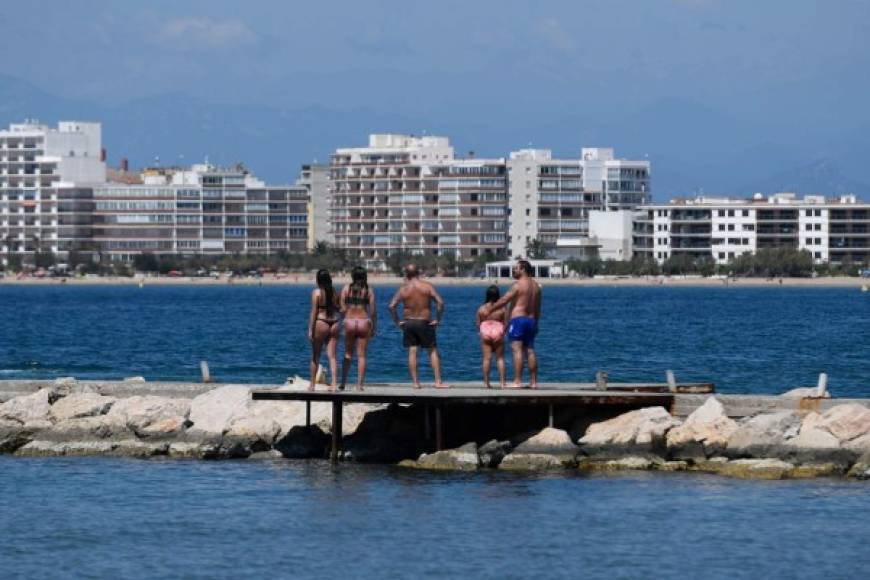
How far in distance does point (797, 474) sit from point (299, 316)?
311ft

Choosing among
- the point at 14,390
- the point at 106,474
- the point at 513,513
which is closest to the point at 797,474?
the point at 513,513

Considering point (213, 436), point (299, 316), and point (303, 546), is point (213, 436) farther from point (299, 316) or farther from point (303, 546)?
point (299, 316)

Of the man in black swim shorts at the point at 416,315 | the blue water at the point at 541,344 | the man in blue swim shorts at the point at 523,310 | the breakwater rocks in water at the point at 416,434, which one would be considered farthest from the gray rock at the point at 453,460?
the blue water at the point at 541,344

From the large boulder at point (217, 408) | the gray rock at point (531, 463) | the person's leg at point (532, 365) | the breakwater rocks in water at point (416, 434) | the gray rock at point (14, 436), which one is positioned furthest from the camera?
the gray rock at point (14, 436)

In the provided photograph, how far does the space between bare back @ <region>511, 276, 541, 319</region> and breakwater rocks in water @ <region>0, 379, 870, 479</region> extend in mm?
1650

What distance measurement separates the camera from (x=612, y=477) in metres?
27.7

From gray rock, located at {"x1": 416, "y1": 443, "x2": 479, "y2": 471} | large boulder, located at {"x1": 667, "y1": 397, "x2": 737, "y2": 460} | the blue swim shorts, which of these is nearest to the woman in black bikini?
gray rock, located at {"x1": 416, "y1": 443, "x2": 479, "y2": 471}

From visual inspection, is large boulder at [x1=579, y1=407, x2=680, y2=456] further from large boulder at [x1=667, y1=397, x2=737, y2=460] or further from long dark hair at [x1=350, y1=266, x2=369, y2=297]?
long dark hair at [x1=350, y1=266, x2=369, y2=297]

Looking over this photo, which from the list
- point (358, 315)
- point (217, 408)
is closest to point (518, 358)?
point (358, 315)

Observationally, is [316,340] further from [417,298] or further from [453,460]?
[453,460]

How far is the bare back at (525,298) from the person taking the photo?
2931 cm

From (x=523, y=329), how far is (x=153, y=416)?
20.3 ft

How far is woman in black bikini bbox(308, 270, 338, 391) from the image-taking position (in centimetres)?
2903

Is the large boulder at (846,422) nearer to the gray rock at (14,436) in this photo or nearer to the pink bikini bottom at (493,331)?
the pink bikini bottom at (493,331)
